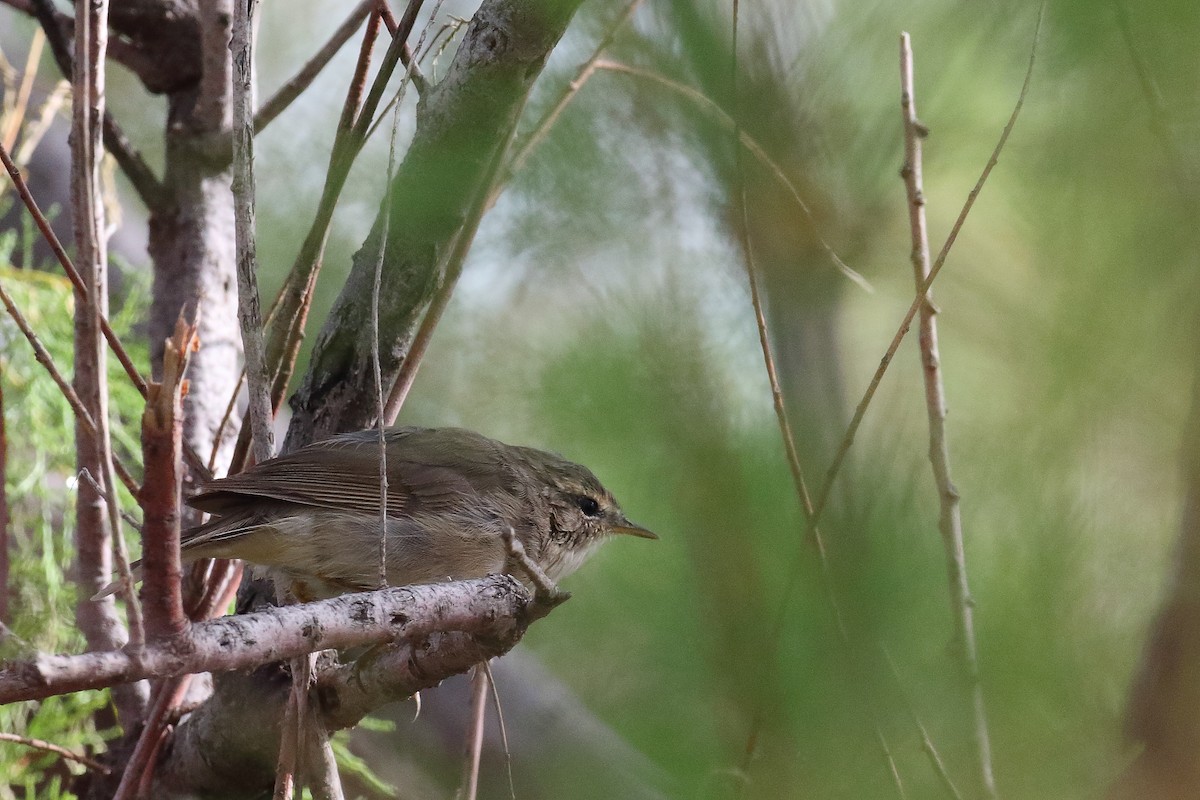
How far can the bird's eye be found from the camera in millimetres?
3348

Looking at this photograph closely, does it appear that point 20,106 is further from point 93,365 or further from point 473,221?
point 93,365

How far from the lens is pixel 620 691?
1.61 meters

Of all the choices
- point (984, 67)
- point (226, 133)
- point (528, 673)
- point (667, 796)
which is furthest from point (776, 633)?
point (226, 133)

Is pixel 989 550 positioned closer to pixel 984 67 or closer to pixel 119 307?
pixel 984 67

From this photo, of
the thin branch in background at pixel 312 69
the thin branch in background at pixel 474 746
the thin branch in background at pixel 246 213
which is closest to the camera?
the thin branch in background at pixel 246 213

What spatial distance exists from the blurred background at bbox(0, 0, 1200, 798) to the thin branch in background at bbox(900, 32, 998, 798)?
0.02 m

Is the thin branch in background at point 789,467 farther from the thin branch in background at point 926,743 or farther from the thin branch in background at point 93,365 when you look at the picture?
the thin branch in background at point 93,365

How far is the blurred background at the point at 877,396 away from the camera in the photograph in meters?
1.15

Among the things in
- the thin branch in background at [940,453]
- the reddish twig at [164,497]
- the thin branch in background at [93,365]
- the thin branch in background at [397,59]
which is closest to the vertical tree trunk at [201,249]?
the thin branch in background at [93,365]

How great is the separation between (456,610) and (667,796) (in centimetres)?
40

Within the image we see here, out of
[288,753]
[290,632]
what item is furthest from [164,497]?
[288,753]

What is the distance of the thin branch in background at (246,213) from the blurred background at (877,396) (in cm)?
46

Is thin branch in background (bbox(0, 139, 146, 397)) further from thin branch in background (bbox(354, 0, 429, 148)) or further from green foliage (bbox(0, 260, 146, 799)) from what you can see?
green foliage (bbox(0, 260, 146, 799))

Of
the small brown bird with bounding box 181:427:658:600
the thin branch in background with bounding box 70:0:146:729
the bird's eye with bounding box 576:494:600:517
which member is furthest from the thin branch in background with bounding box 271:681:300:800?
the bird's eye with bounding box 576:494:600:517
